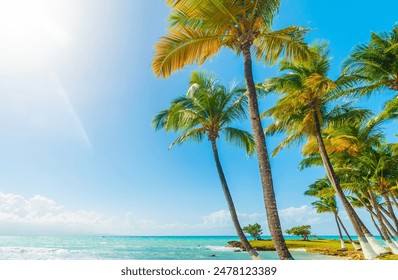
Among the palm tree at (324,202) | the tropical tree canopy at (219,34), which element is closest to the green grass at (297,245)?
the palm tree at (324,202)

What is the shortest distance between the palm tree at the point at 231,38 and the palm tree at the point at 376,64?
14.3ft

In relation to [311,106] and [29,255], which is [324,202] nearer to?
[311,106]

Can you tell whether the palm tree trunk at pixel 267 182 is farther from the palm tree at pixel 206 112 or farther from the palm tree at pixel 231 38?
the palm tree at pixel 206 112

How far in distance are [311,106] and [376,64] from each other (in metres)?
2.99

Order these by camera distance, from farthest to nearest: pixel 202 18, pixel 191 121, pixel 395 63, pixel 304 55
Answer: pixel 191 121 < pixel 395 63 < pixel 304 55 < pixel 202 18

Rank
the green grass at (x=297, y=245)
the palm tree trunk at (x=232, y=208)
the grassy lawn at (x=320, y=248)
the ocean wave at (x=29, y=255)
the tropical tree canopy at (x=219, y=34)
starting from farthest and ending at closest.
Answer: the green grass at (x=297, y=245), the ocean wave at (x=29, y=255), the grassy lawn at (x=320, y=248), the palm tree trunk at (x=232, y=208), the tropical tree canopy at (x=219, y=34)

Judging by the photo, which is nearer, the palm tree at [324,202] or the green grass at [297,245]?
the palm tree at [324,202]

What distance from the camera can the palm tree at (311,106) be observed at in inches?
498

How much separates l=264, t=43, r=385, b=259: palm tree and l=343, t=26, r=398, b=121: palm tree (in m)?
0.71

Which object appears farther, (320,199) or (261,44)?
(320,199)

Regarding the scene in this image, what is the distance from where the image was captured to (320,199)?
3038 centimetres

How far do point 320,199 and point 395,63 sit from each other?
21.5 meters
